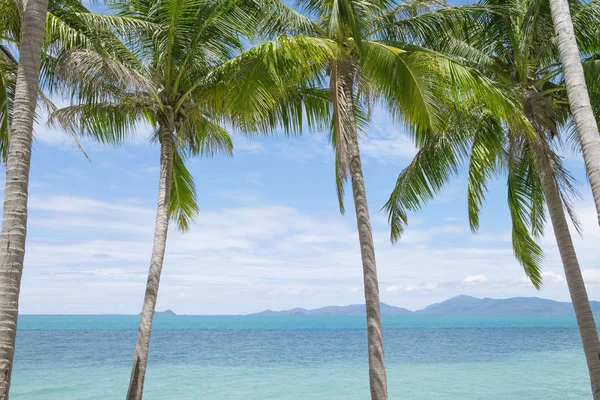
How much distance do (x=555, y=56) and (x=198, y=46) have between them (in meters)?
6.56

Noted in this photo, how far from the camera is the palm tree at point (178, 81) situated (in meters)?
8.47

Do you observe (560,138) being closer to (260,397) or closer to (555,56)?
(555,56)

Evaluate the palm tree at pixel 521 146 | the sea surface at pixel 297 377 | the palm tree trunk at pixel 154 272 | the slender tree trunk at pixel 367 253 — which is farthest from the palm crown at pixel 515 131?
the sea surface at pixel 297 377

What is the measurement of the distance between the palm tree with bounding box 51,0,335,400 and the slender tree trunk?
35.8 inches

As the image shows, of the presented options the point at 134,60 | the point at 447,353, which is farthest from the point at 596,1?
the point at 447,353

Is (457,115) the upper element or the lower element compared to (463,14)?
lower

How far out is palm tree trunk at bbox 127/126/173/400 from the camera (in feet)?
28.8

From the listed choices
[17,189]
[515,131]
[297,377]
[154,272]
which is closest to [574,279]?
[515,131]

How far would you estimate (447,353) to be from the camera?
38.5 m

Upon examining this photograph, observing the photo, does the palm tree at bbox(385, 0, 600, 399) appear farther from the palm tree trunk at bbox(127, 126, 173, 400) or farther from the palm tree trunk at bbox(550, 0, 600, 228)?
the palm tree trunk at bbox(127, 126, 173, 400)

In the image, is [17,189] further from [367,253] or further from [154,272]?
[367,253]

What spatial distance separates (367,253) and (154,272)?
3558 millimetres

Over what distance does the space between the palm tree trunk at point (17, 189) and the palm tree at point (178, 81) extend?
2624 mm

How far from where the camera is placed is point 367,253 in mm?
8484
